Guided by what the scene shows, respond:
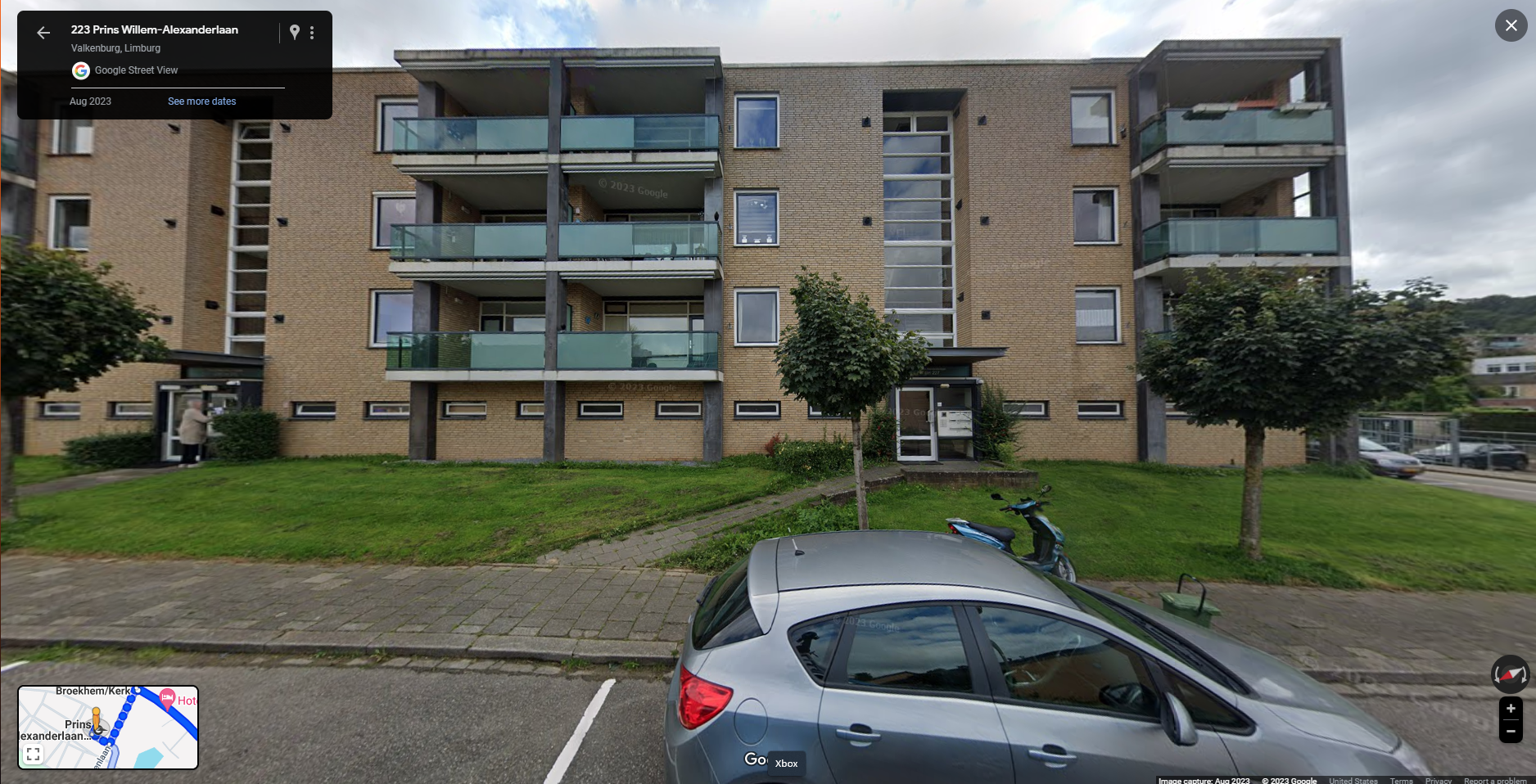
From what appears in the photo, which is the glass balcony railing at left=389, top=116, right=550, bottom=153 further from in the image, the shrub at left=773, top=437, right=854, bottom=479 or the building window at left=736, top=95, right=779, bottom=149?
the shrub at left=773, top=437, right=854, bottom=479

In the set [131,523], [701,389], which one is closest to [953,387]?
[701,389]

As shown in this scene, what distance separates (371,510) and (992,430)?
12805 millimetres

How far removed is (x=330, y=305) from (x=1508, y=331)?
21.9m

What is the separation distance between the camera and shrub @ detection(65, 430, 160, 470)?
11.0m

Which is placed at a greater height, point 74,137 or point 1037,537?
point 74,137

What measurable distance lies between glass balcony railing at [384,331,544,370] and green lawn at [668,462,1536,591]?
826 centimetres

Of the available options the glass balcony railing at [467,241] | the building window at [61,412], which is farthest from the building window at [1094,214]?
the building window at [61,412]

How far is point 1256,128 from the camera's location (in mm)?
12266

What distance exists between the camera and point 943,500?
849 centimetres

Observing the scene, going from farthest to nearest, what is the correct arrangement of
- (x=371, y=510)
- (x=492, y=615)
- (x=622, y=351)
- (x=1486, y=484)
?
(x=1486, y=484), (x=622, y=351), (x=371, y=510), (x=492, y=615)

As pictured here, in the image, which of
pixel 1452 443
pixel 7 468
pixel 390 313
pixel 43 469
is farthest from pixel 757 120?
pixel 1452 443

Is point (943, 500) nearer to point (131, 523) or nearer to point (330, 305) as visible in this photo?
point (131, 523)

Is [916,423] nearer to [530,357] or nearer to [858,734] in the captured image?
[530,357]

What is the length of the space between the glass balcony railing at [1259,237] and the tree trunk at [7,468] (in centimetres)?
2227
